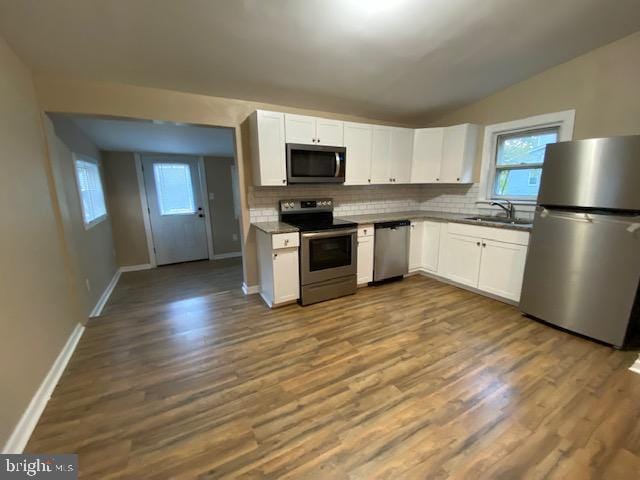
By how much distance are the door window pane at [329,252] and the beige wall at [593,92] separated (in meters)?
2.66

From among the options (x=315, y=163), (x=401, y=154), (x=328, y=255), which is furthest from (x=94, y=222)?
(x=401, y=154)

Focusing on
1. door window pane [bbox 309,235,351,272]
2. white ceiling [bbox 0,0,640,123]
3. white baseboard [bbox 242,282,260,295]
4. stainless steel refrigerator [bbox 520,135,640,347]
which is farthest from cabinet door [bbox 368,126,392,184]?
white baseboard [bbox 242,282,260,295]

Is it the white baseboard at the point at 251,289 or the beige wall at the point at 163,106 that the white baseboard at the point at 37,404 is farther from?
the beige wall at the point at 163,106

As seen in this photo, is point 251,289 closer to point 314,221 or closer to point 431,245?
point 314,221

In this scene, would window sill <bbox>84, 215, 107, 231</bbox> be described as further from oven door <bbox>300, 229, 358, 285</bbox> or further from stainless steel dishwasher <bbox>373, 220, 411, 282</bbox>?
stainless steel dishwasher <bbox>373, 220, 411, 282</bbox>

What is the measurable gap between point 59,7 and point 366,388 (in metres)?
3.13

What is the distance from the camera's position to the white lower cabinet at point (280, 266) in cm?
287

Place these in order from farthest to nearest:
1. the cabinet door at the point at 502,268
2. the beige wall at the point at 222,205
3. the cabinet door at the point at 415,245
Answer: the beige wall at the point at 222,205 → the cabinet door at the point at 415,245 → the cabinet door at the point at 502,268

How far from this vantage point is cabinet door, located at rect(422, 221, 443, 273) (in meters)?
3.79

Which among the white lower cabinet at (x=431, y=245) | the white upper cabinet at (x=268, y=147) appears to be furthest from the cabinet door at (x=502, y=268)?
the white upper cabinet at (x=268, y=147)

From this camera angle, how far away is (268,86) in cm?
277

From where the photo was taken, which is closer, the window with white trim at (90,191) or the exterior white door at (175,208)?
the window with white trim at (90,191)

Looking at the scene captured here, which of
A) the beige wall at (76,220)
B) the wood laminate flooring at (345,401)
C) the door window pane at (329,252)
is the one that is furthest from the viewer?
the door window pane at (329,252)

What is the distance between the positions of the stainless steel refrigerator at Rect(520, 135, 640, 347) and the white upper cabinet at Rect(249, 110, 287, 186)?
2612 mm
